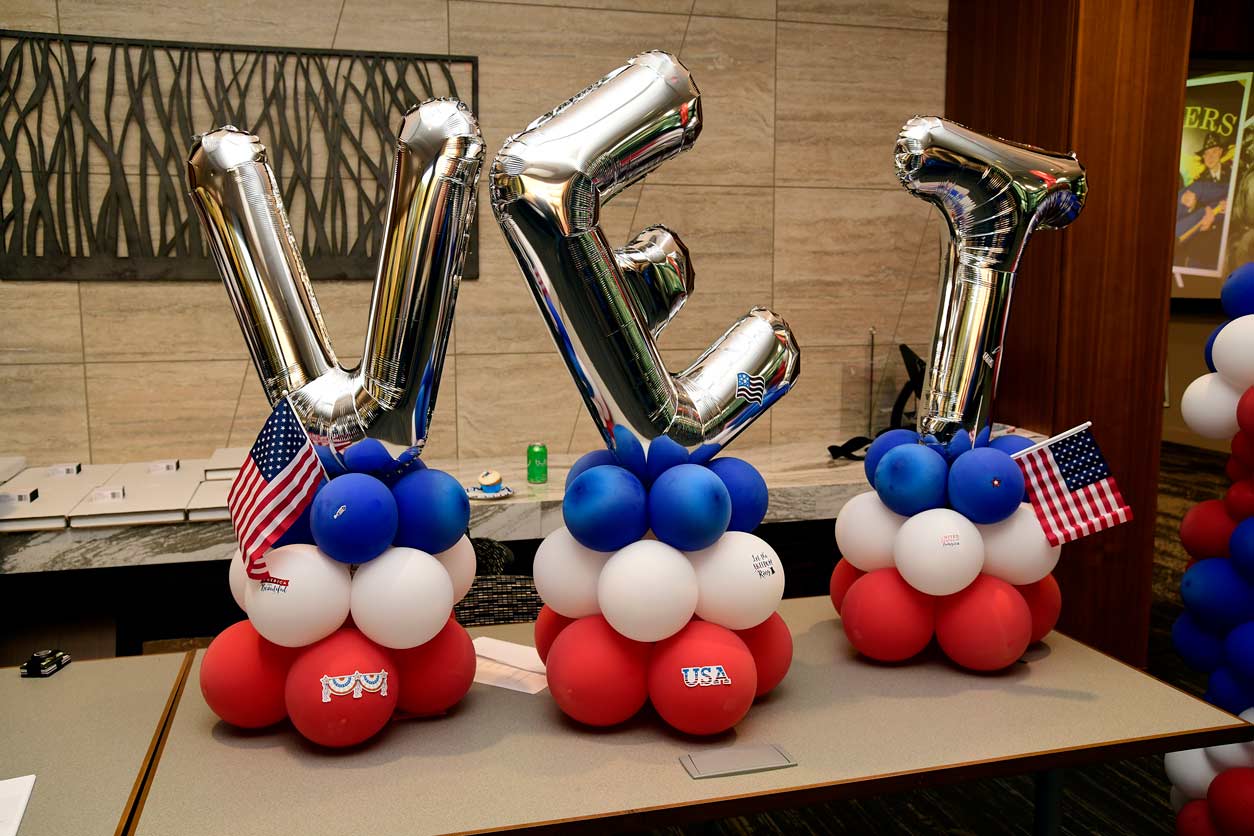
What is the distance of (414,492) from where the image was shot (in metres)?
1.33

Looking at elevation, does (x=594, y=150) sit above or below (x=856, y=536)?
above

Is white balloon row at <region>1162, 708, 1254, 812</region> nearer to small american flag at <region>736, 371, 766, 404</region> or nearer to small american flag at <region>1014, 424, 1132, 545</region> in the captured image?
small american flag at <region>1014, 424, 1132, 545</region>

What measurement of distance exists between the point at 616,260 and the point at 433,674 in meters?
0.61

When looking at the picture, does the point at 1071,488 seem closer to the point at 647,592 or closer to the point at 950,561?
the point at 950,561

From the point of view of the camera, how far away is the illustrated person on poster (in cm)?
676

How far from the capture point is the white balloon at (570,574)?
136 cm

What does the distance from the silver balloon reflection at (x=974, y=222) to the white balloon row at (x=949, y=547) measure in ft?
0.51

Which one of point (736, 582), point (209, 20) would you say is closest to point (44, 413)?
point (209, 20)

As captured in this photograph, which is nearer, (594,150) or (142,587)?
(594,150)

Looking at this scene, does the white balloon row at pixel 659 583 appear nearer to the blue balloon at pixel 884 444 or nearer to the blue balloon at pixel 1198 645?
the blue balloon at pixel 884 444

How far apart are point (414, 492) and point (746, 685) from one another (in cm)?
51

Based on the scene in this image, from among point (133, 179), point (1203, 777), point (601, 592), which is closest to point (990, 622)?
point (601, 592)

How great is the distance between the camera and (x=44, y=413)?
3246mm

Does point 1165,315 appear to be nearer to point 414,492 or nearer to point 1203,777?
point 1203,777
